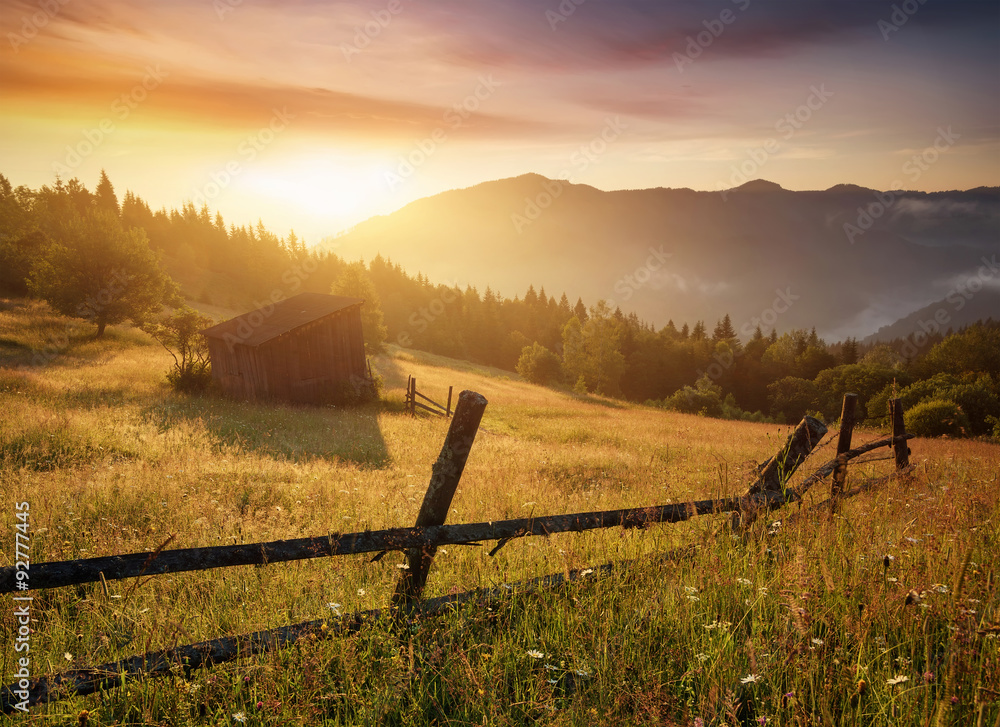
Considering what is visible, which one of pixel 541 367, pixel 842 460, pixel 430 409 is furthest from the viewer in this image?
pixel 541 367

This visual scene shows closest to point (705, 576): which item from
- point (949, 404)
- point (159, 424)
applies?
point (159, 424)

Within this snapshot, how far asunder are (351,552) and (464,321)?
3754 inches

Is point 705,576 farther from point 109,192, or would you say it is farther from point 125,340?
point 109,192

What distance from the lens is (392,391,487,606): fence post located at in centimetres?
339

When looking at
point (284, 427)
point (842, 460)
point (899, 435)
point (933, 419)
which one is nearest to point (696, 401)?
point (933, 419)

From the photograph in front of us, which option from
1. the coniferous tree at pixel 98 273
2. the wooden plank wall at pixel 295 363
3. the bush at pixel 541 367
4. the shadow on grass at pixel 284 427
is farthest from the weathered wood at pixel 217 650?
the bush at pixel 541 367

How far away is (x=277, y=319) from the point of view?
26.6 m

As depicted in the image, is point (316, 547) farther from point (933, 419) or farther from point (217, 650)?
point (933, 419)

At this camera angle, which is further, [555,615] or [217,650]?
[555,615]

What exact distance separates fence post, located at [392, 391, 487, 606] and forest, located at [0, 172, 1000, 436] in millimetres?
29260

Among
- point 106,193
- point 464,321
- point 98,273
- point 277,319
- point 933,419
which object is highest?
point 106,193

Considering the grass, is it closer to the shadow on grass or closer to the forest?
the shadow on grass

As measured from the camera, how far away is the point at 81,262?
110 ft

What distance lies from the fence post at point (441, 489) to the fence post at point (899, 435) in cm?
704
